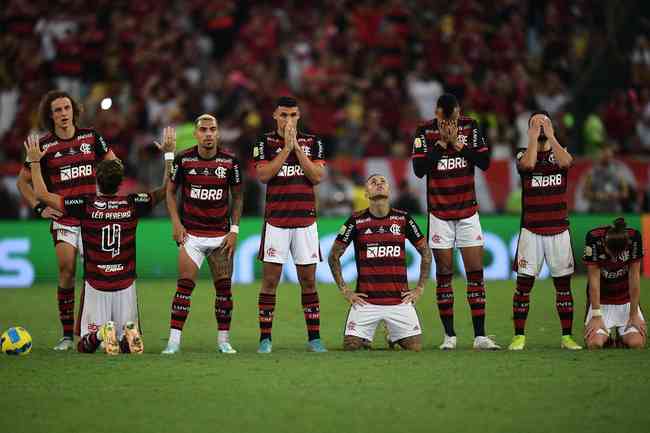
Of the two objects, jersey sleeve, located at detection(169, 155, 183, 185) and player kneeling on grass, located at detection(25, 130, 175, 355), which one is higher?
jersey sleeve, located at detection(169, 155, 183, 185)

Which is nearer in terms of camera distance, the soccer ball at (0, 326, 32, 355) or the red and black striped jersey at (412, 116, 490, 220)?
the soccer ball at (0, 326, 32, 355)

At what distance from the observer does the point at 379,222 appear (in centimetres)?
1116

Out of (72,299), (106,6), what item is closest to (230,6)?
(106,6)

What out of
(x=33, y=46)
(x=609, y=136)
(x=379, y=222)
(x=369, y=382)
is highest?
(x=33, y=46)

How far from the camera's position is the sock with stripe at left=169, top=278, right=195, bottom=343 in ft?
34.6

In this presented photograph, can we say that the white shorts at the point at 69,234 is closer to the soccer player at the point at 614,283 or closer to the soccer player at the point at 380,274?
the soccer player at the point at 380,274

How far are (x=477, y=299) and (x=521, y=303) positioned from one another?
40 centimetres

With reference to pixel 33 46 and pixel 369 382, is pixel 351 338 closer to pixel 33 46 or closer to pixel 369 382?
pixel 369 382

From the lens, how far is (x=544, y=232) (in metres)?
10.8

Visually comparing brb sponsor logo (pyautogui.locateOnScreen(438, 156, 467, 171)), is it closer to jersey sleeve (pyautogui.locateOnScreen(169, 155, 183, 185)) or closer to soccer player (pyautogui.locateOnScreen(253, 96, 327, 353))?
soccer player (pyautogui.locateOnScreen(253, 96, 327, 353))

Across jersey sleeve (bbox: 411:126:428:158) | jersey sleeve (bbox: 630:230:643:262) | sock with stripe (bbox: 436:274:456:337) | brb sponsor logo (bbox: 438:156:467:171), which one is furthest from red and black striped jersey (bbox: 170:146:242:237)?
jersey sleeve (bbox: 630:230:643:262)

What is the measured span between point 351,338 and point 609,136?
11639 millimetres

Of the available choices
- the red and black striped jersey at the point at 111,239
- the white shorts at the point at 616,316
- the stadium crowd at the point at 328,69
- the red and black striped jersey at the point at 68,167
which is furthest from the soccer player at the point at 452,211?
the stadium crowd at the point at 328,69

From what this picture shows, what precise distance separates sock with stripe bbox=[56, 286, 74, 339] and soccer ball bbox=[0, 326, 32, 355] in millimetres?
710
